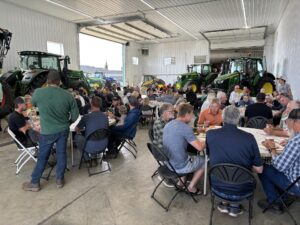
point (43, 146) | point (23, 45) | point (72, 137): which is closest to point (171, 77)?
point (23, 45)

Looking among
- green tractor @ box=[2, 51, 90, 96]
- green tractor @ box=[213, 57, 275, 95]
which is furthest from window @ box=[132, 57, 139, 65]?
green tractor @ box=[213, 57, 275, 95]

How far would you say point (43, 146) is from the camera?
327 centimetres

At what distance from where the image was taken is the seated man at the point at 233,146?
7.39ft

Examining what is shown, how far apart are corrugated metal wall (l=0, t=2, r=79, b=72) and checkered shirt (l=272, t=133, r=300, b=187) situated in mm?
10012

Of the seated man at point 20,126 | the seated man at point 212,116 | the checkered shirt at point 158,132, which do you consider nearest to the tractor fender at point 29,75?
the seated man at point 20,126

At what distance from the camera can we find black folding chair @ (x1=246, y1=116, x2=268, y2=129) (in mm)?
4191

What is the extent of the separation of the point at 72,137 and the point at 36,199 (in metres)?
1.60

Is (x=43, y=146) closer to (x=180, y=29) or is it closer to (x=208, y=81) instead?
(x=208, y=81)

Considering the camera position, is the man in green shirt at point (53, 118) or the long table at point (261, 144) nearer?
the long table at point (261, 144)

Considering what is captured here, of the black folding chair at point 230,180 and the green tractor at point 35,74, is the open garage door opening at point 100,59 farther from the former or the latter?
the black folding chair at point 230,180

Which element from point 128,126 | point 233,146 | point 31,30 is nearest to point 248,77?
point 128,126

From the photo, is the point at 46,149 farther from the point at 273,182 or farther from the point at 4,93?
the point at 4,93

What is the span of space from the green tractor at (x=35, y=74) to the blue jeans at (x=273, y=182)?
755 cm

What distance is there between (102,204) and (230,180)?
161 cm
